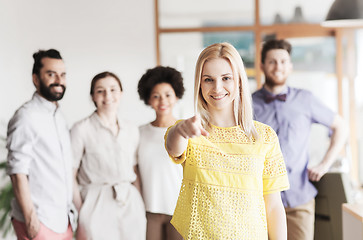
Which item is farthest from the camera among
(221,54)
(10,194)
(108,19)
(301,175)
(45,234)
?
(108,19)

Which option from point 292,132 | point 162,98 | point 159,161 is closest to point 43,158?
point 159,161

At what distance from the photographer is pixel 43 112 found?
2.56 meters

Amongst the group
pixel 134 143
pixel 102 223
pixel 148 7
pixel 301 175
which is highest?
pixel 148 7

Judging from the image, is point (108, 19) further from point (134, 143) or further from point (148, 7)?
point (134, 143)

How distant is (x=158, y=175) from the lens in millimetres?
2680

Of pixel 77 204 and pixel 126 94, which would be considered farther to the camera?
pixel 126 94

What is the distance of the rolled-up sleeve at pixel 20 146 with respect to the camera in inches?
95.5

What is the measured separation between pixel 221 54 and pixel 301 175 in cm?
163

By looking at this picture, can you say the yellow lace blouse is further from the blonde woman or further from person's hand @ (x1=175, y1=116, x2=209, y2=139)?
person's hand @ (x1=175, y1=116, x2=209, y2=139)

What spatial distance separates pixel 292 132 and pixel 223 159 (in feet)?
4.79

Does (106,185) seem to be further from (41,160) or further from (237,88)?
(237,88)

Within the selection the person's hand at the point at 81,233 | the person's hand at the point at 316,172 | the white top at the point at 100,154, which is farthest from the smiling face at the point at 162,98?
the person's hand at the point at 316,172

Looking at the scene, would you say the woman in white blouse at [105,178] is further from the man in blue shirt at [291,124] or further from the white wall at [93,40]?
the white wall at [93,40]

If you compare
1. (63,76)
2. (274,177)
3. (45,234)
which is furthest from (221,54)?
(45,234)
